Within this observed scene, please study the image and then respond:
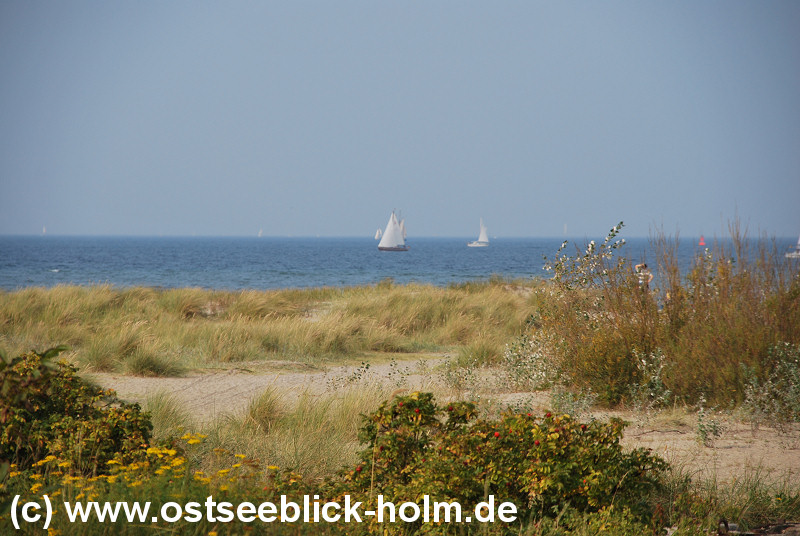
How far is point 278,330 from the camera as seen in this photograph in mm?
11453

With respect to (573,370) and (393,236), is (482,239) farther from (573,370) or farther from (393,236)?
(573,370)

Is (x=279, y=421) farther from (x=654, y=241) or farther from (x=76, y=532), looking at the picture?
(x=654, y=241)

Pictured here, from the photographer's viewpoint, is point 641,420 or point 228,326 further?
point 228,326

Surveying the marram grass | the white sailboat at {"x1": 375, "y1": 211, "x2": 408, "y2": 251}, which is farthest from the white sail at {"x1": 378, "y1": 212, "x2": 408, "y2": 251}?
the marram grass

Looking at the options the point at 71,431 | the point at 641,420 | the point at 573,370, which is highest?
the point at 71,431

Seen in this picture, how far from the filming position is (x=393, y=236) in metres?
80.9

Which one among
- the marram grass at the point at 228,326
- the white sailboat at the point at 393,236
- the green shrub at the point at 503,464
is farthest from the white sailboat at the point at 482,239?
the green shrub at the point at 503,464

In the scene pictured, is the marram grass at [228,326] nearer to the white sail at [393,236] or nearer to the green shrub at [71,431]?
the green shrub at [71,431]

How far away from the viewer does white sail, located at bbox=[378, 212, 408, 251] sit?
79750 millimetres

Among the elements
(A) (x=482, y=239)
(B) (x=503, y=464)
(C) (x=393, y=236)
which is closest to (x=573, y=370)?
(B) (x=503, y=464)

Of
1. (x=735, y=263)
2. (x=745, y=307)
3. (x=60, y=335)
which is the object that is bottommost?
(x=60, y=335)

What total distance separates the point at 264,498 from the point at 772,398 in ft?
16.4

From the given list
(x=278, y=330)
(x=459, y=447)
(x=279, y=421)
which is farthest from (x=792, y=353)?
(x=278, y=330)

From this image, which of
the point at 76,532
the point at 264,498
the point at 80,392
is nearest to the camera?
the point at 76,532
